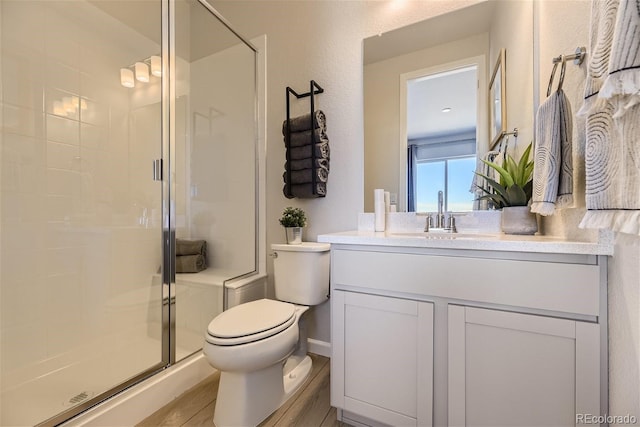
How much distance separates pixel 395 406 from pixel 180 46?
93.9 inches

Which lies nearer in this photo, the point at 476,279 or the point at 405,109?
the point at 476,279

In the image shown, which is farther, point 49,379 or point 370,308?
point 49,379

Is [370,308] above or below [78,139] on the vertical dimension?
below

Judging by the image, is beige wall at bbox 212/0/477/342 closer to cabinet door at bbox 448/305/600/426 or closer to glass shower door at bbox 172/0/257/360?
glass shower door at bbox 172/0/257/360

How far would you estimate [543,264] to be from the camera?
2.66ft

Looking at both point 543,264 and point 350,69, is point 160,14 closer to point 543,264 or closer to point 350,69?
point 350,69

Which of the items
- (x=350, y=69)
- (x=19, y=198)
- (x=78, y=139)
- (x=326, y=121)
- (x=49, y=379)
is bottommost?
(x=49, y=379)

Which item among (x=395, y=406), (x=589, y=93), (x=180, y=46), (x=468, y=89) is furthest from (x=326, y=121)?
(x=395, y=406)

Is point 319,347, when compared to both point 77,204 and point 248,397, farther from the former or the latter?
point 77,204

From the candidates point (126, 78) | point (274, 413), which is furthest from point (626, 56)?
point (126, 78)

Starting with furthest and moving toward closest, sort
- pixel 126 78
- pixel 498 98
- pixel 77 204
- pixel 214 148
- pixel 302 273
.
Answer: pixel 214 148, pixel 126 78, pixel 302 273, pixel 77 204, pixel 498 98

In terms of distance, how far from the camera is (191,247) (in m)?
1.81

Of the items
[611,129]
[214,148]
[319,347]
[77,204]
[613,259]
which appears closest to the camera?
[611,129]

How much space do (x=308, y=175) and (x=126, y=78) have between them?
131 centimetres
